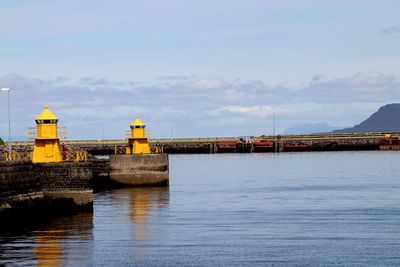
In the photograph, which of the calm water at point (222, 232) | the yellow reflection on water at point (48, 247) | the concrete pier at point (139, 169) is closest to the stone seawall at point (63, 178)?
the calm water at point (222, 232)

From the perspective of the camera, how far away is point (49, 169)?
5566cm

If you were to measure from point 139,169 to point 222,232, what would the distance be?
37167 millimetres

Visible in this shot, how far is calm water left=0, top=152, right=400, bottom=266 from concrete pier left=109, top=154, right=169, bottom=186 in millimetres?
5243

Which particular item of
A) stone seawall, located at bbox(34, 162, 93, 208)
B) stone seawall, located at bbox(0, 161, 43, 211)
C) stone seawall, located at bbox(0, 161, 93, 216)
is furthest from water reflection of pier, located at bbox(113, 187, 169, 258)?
stone seawall, located at bbox(0, 161, 43, 211)

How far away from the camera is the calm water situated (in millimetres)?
39500

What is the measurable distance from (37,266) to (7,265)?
4.07ft

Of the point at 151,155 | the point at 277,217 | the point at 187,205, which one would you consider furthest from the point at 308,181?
the point at 277,217

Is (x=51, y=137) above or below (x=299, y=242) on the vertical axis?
above

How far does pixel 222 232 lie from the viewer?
4828cm

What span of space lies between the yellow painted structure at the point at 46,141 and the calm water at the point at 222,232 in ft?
16.7

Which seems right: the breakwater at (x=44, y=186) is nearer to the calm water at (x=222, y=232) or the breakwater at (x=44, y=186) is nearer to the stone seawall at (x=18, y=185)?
the stone seawall at (x=18, y=185)

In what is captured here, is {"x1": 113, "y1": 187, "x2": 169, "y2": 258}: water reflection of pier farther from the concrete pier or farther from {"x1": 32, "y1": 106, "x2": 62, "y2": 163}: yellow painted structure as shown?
{"x1": 32, "y1": 106, "x2": 62, "y2": 163}: yellow painted structure

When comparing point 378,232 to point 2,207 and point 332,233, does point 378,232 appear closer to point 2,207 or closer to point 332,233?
point 332,233

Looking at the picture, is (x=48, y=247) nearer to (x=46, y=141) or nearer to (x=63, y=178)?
(x=63, y=178)
